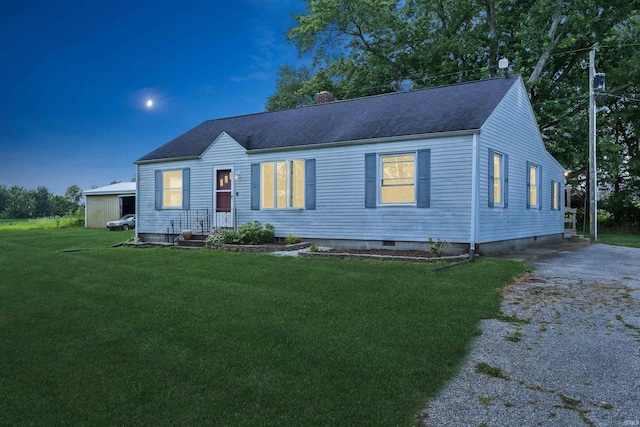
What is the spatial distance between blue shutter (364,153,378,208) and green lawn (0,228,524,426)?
13.4ft

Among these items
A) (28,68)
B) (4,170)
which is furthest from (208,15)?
(4,170)

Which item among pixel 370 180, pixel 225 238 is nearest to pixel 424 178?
pixel 370 180

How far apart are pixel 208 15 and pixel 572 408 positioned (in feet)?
121

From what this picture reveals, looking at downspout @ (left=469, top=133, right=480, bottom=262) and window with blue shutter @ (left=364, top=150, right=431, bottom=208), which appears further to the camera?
window with blue shutter @ (left=364, top=150, right=431, bottom=208)

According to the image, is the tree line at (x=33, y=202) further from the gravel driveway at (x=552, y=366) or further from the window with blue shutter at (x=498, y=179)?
the gravel driveway at (x=552, y=366)

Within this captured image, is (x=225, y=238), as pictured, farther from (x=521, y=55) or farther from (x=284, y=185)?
(x=521, y=55)

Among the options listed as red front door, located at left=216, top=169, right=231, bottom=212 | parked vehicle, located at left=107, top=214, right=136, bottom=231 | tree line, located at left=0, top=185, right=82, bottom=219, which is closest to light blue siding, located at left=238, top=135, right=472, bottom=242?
red front door, located at left=216, top=169, right=231, bottom=212

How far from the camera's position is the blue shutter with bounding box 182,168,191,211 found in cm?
1518

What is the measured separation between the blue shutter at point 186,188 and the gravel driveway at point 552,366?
11.6 meters

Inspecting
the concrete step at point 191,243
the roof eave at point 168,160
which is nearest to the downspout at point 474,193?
the concrete step at point 191,243

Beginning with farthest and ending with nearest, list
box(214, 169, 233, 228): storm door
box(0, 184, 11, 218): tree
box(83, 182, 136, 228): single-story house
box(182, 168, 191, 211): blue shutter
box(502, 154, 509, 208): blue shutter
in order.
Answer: box(0, 184, 11, 218): tree < box(83, 182, 136, 228): single-story house < box(182, 168, 191, 211): blue shutter < box(214, 169, 233, 228): storm door < box(502, 154, 509, 208): blue shutter

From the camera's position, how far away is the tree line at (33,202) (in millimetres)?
62188

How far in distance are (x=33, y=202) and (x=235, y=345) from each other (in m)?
73.1

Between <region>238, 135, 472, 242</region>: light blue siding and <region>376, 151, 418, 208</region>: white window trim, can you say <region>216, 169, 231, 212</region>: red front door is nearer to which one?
<region>238, 135, 472, 242</region>: light blue siding
